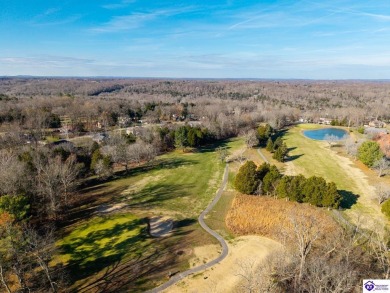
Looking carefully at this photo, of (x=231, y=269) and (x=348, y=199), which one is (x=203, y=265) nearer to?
(x=231, y=269)

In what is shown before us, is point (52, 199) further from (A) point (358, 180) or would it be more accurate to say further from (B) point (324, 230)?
(A) point (358, 180)

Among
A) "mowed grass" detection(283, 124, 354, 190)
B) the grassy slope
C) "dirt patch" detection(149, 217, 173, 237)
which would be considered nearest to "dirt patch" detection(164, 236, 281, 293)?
the grassy slope

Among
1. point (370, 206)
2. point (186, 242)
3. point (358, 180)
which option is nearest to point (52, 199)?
point (186, 242)

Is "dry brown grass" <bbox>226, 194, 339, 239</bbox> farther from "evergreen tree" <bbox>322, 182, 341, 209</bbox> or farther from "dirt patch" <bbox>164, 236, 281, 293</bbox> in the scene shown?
"dirt patch" <bbox>164, 236, 281, 293</bbox>

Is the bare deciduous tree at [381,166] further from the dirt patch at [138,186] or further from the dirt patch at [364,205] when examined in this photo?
the dirt patch at [138,186]

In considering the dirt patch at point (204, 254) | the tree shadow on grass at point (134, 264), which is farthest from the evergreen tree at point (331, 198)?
the tree shadow on grass at point (134, 264)

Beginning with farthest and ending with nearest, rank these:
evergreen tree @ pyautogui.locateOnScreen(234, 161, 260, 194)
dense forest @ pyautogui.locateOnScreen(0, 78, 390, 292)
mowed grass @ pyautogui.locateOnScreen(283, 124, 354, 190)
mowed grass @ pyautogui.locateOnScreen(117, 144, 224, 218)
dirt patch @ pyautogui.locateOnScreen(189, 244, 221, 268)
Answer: mowed grass @ pyautogui.locateOnScreen(283, 124, 354, 190) < evergreen tree @ pyautogui.locateOnScreen(234, 161, 260, 194) < mowed grass @ pyautogui.locateOnScreen(117, 144, 224, 218) < dirt patch @ pyautogui.locateOnScreen(189, 244, 221, 268) < dense forest @ pyautogui.locateOnScreen(0, 78, 390, 292)

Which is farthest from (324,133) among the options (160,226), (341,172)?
Answer: (160,226)
